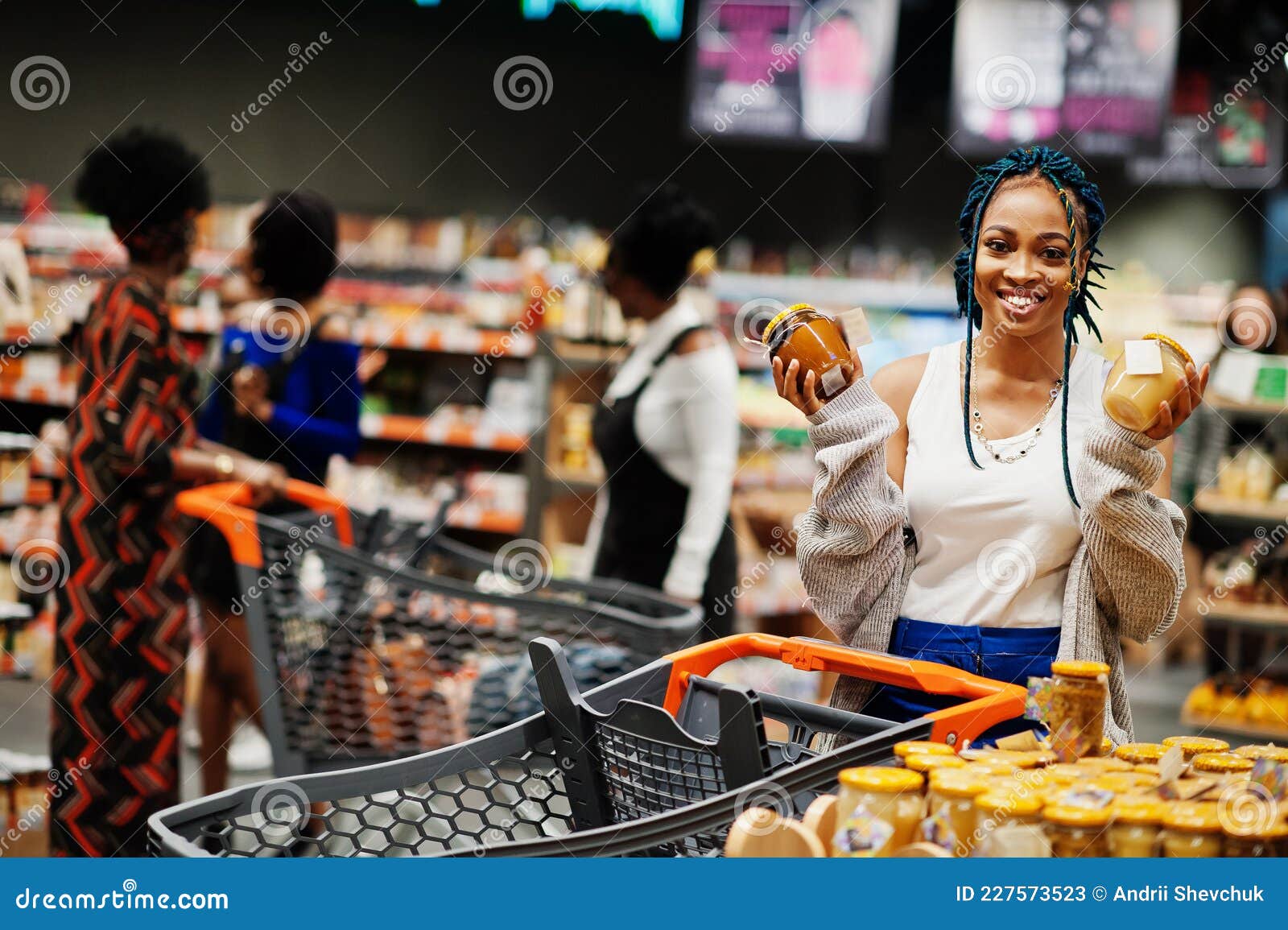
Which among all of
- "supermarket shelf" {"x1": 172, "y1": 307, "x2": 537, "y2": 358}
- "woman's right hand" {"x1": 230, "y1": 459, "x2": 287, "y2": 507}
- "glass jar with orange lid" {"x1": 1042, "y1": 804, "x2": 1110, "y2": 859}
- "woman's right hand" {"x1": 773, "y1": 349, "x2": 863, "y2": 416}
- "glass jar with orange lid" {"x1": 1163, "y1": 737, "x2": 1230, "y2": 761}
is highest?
"supermarket shelf" {"x1": 172, "y1": 307, "x2": 537, "y2": 358}

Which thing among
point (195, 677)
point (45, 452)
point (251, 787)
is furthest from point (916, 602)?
point (45, 452)

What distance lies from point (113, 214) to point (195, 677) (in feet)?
10.5

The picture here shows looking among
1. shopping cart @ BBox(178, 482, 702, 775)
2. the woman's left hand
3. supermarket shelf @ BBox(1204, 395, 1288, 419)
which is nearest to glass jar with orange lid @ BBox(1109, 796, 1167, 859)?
the woman's left hand

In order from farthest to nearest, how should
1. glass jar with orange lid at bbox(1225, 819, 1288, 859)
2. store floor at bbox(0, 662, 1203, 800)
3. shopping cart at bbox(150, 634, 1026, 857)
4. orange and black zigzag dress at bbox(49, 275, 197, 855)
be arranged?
store floor at bbox(0, 662, 1203, 800)
orange and black zigzag dress at bbox(49, 275, 197, 855)
shopping cart at bbox(150, 634, 1026, 857)
glass jar with orange lid at bbox(1225, 819, 1288, 859)

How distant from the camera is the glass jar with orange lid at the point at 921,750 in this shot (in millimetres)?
1316

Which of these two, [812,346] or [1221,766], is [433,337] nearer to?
[812,346]

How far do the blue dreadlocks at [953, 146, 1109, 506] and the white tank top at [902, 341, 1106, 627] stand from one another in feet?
0.07

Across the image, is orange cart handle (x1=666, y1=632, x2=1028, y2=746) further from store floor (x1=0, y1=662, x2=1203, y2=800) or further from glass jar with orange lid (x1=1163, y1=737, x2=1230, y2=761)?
store floor (x1=0, y1=662, x2=1203, y2=800)

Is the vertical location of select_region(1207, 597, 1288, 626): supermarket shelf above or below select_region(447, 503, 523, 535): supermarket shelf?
below

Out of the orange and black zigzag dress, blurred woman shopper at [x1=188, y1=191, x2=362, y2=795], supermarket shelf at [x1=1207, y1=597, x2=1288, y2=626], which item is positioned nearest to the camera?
the orange and black zigzag dress

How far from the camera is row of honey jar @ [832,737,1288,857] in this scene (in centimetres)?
117

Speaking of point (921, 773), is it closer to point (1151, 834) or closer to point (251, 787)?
point (1151, 834)

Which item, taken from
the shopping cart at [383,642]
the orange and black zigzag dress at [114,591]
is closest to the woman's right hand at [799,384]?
the shopping cart at [383,642]

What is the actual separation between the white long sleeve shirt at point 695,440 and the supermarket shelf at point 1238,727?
348 centimetres
